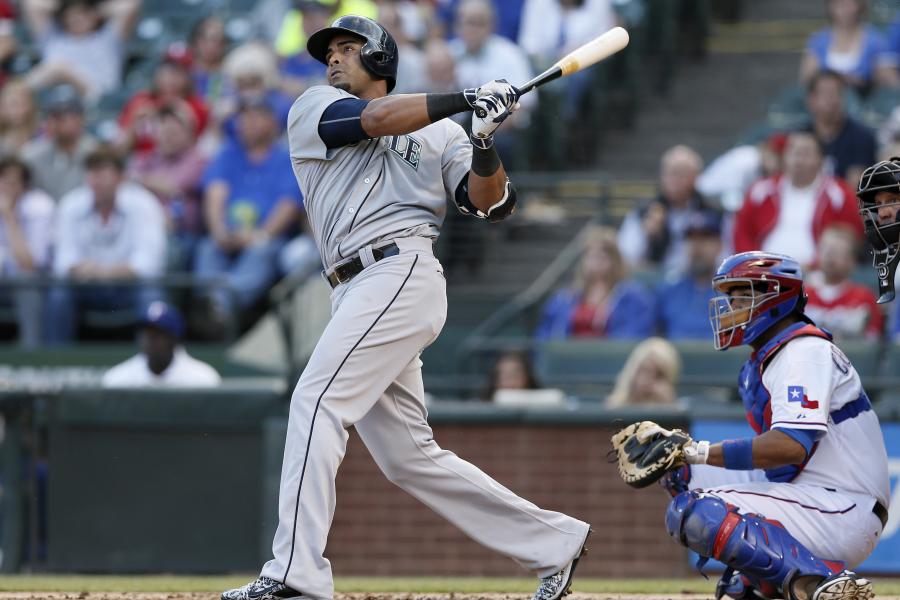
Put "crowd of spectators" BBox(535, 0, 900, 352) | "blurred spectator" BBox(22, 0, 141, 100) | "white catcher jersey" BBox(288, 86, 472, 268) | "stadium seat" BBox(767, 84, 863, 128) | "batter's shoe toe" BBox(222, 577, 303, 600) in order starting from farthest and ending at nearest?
"blurred spectator" BBox(22, 0, 141, 100)
"stadium seat" BBox(767, 84, 863, 128)
"crowd of spectators" BBox(535, 0, 900, 352)
"white catcher jersey" BBox(288, 86, 472, 268)
"batter's shoe toe" BBox(222, 577, 303, 600)

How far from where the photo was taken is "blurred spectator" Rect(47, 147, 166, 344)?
34.0 ft

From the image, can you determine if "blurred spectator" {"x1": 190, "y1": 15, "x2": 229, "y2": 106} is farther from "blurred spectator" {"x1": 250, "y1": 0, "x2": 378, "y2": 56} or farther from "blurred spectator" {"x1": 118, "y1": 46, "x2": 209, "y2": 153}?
"blurred spectator" {"x1": 250, "y1": 0, "x2": 378, "y2": 56}

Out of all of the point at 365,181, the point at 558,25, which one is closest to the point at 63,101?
the point at 558,25

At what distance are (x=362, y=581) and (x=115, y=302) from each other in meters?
3.66

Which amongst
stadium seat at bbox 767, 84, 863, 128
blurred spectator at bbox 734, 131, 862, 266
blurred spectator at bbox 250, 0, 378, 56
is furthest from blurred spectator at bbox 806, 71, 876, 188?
blurred spectator at bbox 250, 0, 378, 56

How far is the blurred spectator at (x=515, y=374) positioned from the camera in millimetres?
8586

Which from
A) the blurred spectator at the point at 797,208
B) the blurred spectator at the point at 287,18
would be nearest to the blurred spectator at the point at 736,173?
the blurred spectator at the point at 797,208

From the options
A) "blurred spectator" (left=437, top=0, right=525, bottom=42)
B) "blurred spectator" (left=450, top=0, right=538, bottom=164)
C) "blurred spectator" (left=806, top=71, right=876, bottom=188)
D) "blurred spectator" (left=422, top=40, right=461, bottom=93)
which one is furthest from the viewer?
"blurred spectator" (left=437, top=0, right=525, bottom=42)

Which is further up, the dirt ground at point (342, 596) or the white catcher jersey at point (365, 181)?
the white catcher jersey at point (365, 181)

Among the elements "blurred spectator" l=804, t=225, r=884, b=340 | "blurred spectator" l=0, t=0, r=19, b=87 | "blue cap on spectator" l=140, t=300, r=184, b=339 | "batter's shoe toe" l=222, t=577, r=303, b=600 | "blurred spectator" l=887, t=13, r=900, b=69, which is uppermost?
"blurred spectator" l=0, t=0, r=19, b=87

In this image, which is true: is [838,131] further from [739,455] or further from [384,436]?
[384,436]

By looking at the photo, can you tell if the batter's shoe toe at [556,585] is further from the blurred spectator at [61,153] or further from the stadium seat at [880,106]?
the blurred spectator at [61,153]

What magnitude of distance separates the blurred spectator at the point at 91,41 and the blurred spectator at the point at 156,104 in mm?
1115

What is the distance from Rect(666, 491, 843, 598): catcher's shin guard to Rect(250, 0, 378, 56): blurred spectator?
6.50 m
